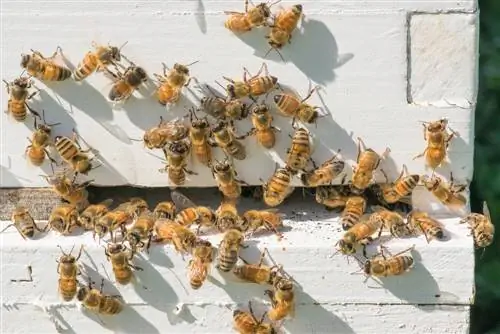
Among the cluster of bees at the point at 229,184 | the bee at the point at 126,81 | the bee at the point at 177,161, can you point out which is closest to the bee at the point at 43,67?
the cluster of bees at the point at 229,184

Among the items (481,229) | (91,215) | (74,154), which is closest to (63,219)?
(91,215)

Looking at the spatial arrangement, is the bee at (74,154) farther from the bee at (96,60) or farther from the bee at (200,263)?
the bee at (200,263)

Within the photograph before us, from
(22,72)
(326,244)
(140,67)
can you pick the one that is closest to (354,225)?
(326,244)

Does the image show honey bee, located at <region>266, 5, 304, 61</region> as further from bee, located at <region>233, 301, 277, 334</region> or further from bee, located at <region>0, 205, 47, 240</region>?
bee, located at <region>0, 205, 47, 240</region>

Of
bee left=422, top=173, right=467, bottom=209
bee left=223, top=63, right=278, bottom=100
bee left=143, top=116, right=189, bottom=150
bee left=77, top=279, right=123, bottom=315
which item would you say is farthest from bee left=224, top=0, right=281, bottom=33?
bee left=77, top=279, right=123, bottom=315

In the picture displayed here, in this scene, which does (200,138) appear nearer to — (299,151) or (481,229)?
(299,151)

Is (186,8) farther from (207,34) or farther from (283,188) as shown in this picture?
(283,188)
